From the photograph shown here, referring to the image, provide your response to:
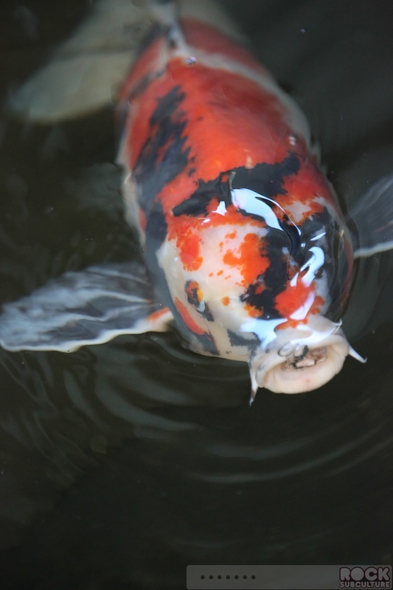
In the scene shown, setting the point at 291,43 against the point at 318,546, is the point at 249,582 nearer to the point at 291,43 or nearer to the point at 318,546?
the point at 318,546

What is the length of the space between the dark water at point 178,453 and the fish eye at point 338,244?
0.24 metres

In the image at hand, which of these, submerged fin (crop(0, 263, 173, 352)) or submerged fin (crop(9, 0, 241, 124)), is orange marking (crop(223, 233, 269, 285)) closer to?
submerged fin (crop(0, 263, 173, 352))

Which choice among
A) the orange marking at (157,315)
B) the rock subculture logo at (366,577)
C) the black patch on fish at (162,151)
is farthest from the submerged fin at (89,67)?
the rock subculture logo at (366,577)

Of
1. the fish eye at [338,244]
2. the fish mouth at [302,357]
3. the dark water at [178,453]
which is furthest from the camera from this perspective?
the dark water at [178,453]

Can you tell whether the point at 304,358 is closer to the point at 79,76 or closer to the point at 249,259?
the point at 249,259

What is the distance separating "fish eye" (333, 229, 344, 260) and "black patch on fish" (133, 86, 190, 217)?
50 centimetres

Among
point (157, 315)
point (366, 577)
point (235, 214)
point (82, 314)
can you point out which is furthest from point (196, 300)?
point (366, 577)

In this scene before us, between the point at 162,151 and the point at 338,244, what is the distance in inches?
24.9

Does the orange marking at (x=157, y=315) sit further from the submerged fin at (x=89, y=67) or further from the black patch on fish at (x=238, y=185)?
the submerged fin at (x=89, y=67)

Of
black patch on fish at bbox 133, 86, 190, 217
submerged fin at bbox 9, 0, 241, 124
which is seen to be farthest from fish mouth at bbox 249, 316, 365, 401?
submerged fin at bbox 9, 0, 241, 124

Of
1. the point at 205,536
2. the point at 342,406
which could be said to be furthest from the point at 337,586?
the point at 342,406

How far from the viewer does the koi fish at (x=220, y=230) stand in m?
1.44

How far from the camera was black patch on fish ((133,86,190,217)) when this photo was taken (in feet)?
5.65

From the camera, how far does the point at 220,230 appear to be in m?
1.50
